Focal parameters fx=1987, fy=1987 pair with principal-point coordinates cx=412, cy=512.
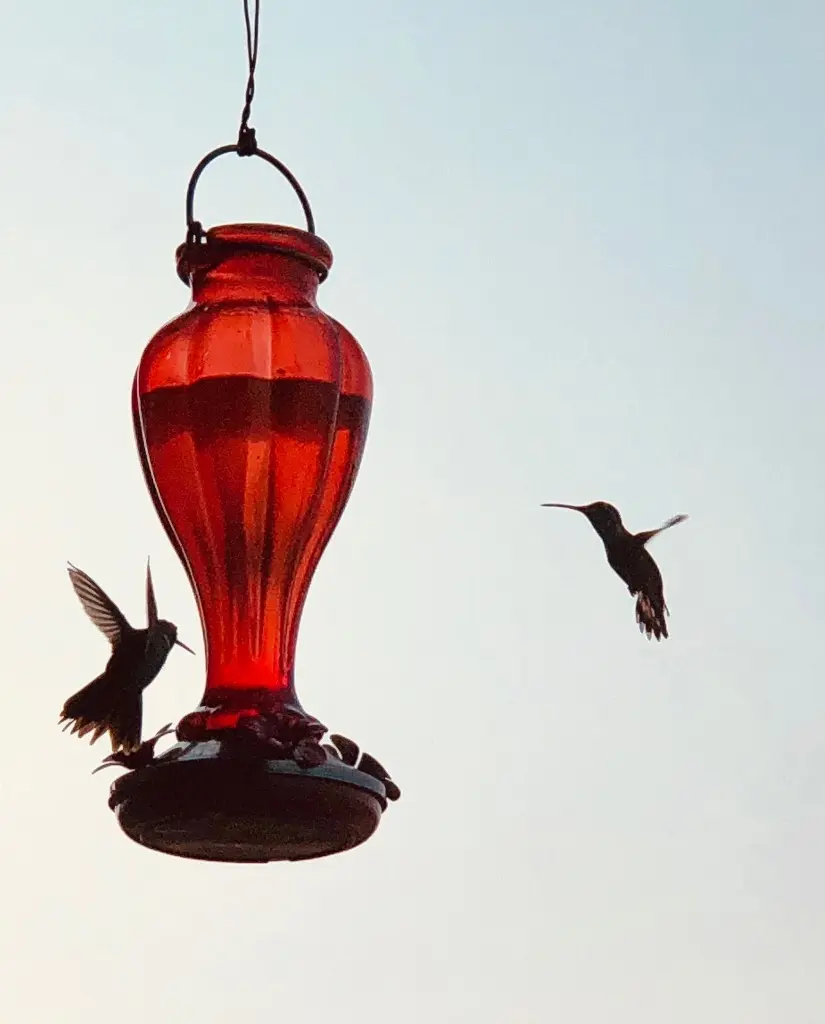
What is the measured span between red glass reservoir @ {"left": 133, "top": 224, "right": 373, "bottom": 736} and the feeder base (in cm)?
15

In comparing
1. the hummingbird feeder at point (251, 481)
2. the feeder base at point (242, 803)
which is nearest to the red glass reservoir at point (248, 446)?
the hummingbird feeder at point (251, 481)

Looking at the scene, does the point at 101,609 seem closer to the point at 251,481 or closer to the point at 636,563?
the point at 251,481

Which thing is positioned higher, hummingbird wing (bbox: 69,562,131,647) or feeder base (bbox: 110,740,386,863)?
hummingbird wing (bbox: 69,562,131,647)

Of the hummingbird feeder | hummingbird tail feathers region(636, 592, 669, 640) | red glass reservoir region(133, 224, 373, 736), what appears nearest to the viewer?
the hummingbird feeder

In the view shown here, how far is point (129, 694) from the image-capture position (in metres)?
3.89

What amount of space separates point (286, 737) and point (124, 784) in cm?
32

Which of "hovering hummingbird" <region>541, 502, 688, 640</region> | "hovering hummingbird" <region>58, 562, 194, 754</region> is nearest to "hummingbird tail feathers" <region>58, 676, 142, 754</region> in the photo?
"hovering hummingbird" <region>58, 562, 194, 754</region>

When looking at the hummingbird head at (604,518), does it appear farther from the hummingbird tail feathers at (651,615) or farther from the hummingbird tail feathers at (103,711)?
the hummingbird tail feathers at (103,711)

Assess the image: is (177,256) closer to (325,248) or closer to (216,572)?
(325,248)

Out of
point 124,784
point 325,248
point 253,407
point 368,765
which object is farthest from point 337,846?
point 325,248

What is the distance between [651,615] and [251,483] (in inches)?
69.4

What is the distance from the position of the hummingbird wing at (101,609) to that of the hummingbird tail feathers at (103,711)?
0.13 m

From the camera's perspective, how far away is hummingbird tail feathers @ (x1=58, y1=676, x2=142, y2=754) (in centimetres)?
383

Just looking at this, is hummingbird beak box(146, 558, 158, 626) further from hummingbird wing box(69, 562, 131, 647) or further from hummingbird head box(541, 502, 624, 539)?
hummingbird head box(541, 502, 624, 539)
